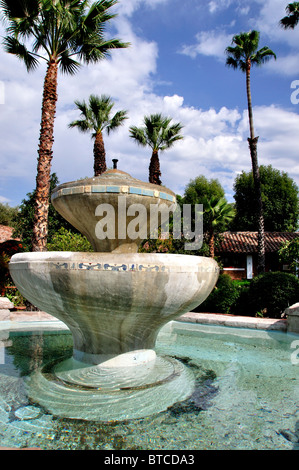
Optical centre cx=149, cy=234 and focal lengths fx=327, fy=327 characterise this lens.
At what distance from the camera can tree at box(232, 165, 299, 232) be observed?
95.5 feet

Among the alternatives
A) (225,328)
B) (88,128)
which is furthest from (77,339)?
(88,128)

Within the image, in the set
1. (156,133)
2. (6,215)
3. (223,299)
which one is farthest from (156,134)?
(6,215)

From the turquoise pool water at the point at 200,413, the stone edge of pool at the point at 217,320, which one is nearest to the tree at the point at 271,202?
the stone edge of pool at the point at 217,320

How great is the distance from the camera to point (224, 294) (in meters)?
8.96

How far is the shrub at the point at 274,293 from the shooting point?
298 inches

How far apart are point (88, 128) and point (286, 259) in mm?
12525

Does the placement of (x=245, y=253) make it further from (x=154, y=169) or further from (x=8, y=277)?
(x=8, y=277)

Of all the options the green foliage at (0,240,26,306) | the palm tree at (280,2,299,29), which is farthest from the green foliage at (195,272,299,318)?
the palm tree at (280,2,299,29)

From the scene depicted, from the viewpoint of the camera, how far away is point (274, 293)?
7734 millimetres

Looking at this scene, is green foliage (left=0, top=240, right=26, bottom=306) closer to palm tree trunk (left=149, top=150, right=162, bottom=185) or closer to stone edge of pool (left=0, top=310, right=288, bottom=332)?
stone edge of pool (left=0, top=310, right=288, bottom=332)

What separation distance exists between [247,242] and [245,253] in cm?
92

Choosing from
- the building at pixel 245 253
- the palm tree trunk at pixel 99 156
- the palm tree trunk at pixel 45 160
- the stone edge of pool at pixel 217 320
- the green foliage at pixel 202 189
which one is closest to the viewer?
the stone edge of pool at pixel 217 320

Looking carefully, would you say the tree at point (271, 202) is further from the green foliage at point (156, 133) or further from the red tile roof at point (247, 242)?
the green foliage at point (156, 133)
